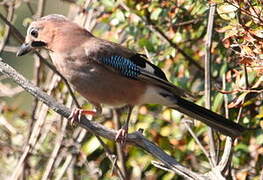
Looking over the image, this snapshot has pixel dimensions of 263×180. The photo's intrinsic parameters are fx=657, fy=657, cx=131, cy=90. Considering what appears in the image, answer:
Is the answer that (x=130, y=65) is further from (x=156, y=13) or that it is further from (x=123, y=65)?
(x=156, y=13)

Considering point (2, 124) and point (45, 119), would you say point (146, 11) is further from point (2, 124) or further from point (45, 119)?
point (2, 124)

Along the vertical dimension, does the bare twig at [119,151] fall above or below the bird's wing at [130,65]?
below

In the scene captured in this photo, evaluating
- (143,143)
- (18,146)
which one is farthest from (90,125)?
(18,146)

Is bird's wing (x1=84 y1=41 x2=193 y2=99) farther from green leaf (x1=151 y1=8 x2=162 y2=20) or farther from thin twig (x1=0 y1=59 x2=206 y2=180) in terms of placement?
thin twig (x1=0 y1=59 x2=206 y2=180)

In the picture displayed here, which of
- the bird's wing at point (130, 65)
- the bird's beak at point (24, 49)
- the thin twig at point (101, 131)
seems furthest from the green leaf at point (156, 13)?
the thin twig at point (101, 131)

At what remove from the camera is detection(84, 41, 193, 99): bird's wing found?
4555mm

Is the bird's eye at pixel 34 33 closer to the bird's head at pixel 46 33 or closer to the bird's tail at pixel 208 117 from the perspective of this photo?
the bird's head at pixel 46 33

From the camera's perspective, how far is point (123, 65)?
462 cm

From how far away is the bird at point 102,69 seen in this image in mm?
4445

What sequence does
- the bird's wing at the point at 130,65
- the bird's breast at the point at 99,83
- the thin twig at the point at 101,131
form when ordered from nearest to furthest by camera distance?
the thin twig at the point at 101,131, the bird's breast at the point at 99,83, the bird's wing at the point at 130,65

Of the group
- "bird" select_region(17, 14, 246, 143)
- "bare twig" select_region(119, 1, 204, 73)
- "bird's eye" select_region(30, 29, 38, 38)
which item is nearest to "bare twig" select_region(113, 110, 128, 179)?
"bird" select_region(17, 14, 246, 143)

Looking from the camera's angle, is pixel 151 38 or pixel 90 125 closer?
pixel 90 125

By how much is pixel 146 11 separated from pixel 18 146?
177 cm

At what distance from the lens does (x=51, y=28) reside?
4723mm
